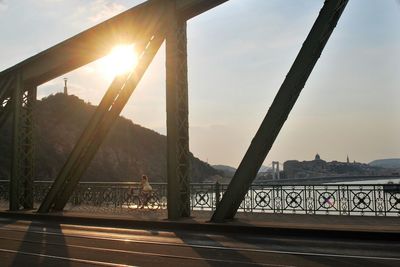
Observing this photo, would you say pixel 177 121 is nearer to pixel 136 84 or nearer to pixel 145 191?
pixel 136 84

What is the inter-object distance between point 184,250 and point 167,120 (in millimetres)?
5622

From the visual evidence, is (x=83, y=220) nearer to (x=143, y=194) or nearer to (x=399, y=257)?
(x=143, y=194)

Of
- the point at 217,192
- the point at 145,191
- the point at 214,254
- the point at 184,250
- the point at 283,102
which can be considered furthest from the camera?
the point at 145,191

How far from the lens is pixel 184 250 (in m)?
9.47

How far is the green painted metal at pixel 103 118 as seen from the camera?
49.6 feet

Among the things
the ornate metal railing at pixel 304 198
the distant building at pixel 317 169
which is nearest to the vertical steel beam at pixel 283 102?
the ornate metal railing at pixel 304 198

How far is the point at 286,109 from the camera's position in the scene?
11.9 metres

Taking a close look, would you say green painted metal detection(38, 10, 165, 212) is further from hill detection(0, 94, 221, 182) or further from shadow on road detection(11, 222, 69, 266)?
hill detection(0, 94, 221, 182)

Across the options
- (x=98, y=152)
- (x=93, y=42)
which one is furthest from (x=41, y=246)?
(x=98, y=152)

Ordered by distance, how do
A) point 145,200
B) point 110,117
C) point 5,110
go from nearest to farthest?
point 110,117 → point 145,200 → point 5,110

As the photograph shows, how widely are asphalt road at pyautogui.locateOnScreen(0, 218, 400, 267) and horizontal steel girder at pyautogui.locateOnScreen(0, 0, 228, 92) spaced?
7157mm

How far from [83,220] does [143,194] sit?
494 cm

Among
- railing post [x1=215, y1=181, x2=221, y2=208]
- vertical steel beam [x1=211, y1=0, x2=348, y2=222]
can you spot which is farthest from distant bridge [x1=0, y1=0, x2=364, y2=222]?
railing post [x1=215, y1=181, x2=221, y2=208]

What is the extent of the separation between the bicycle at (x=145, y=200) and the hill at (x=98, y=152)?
169 feet
